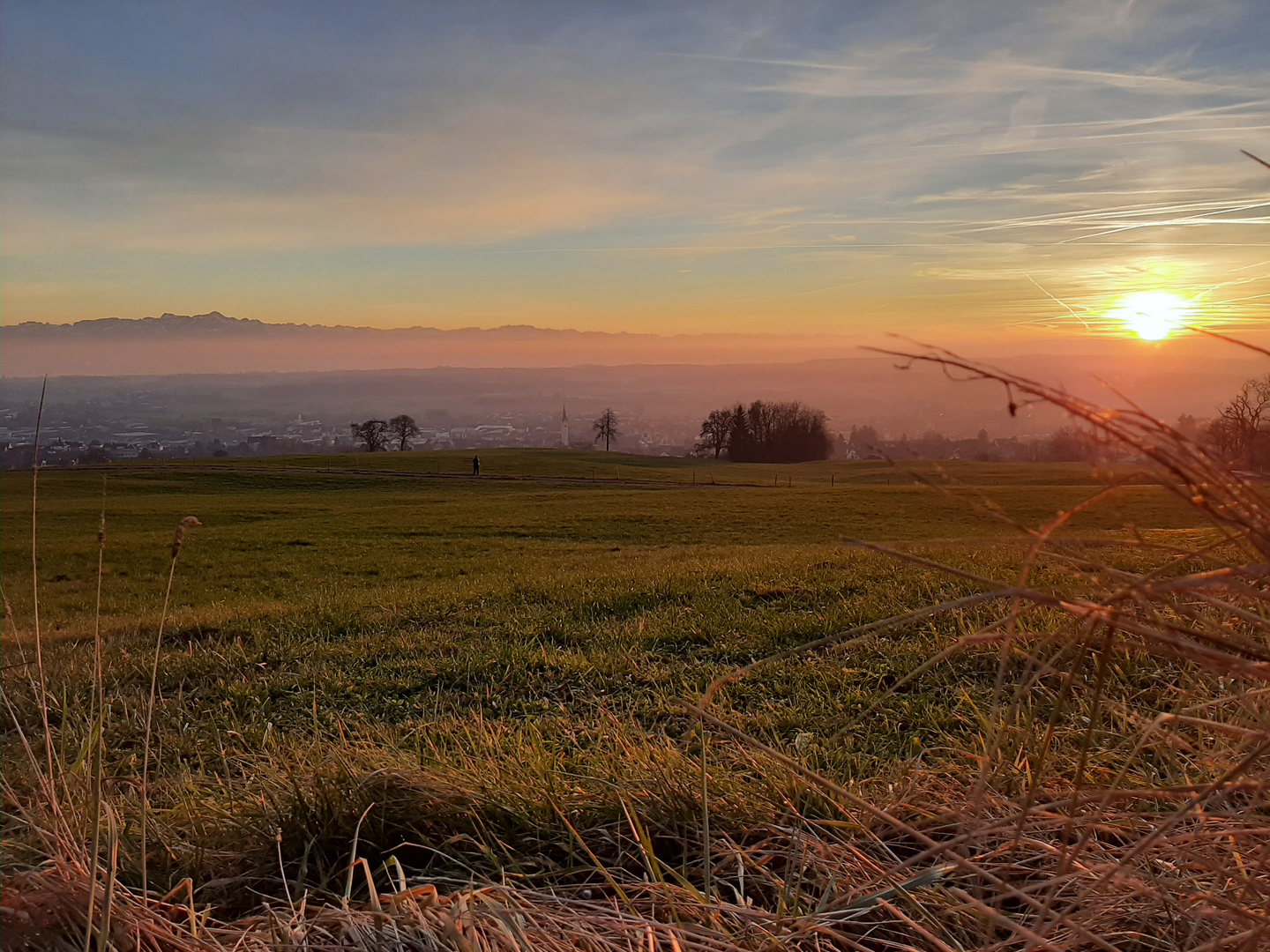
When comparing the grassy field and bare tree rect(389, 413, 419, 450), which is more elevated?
bare tree rect(389, 413, 419, 450)

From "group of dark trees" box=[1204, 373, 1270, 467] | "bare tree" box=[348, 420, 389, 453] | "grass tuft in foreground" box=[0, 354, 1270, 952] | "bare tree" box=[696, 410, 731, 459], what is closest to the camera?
"grass tuft in foreground" box=[0, 354, 1270, 952]

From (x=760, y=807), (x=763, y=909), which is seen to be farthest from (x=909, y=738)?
(x=763, y=909)

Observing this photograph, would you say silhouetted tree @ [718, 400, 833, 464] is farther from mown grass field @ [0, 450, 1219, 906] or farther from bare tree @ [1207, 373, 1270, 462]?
bare tree @ [1207, 373, 1270, 462]

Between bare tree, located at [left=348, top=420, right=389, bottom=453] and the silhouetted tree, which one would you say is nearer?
the silhouetted tree

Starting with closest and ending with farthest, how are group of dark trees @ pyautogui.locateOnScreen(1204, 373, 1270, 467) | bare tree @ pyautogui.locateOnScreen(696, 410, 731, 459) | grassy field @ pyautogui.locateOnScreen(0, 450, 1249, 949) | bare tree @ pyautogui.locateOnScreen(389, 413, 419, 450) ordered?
group of dark trees @ pyautogui.locateOnScreen(1204, 373, 1270, 467)
grassy field @ pyautogui.locateOnScreen(0, 450, 1249, 949)
bare tree @ pyautogui.locateOnScreen(696, 410, 731, 459)
bare tree @ pyautogui.locateOnScreen(389, 413, 419, 450)

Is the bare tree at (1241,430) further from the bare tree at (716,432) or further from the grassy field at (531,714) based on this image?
the bare tree at (716,432)

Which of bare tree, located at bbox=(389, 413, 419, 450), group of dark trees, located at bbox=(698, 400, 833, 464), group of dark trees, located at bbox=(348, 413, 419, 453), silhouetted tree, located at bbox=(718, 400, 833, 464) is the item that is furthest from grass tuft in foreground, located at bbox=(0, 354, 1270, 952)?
bare tree, located at bbox=(389, 413, 419, 450)

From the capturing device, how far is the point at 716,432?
9750 centimetres

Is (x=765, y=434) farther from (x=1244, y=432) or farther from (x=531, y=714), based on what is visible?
(x=1244, y=432)

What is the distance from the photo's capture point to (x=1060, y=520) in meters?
1.17

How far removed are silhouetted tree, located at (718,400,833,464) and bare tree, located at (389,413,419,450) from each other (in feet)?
131

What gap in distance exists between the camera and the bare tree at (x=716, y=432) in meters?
96.8

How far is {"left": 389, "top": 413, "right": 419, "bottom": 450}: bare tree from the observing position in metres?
104

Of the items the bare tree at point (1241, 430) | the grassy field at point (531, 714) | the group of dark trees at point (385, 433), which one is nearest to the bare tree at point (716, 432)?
the group of dark trees at point (385, 433)
